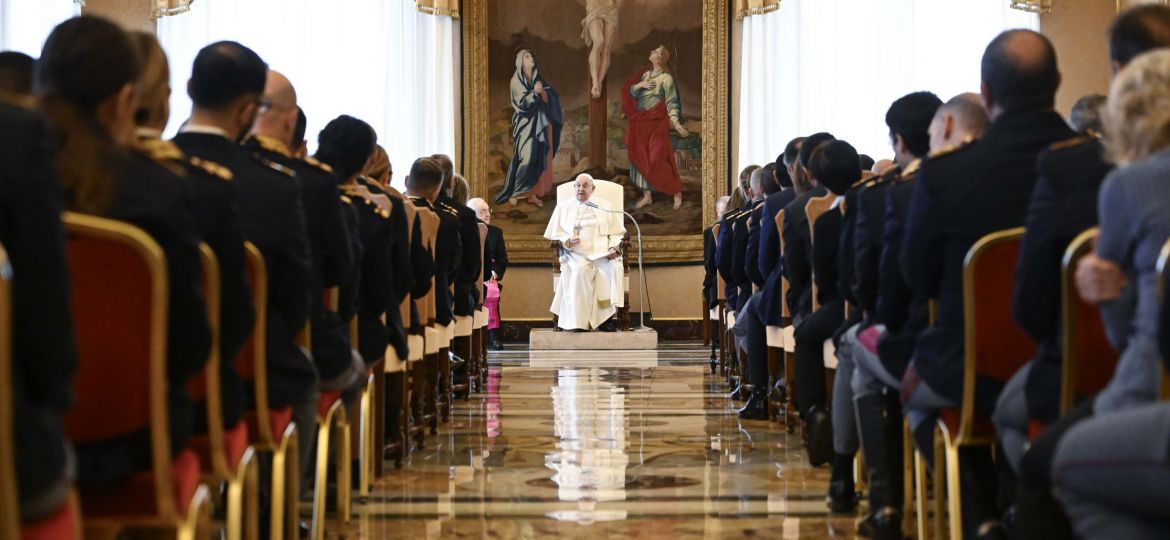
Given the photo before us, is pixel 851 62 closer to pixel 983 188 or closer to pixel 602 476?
pixel 602 476

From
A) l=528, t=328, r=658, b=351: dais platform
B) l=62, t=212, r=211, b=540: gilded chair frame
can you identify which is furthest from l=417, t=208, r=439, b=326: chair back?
l=528, t=328, r=658, b=351: dais platform

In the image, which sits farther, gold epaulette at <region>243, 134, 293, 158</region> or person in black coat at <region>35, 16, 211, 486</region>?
gold epaulette at <region>243, 134, 293, 158</region>

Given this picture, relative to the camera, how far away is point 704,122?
15.5 meters

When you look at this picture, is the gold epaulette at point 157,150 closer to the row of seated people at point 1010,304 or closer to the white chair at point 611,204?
the row of seated people at point 1010,304

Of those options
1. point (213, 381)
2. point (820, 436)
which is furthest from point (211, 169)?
point (820, 436)

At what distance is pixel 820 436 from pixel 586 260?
8.72 meters

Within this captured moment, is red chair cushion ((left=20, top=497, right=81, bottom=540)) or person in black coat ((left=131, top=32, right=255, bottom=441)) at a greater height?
person in black coat ((left=131, top=32, right=255, bottom=441))

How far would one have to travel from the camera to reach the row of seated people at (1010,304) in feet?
6.75

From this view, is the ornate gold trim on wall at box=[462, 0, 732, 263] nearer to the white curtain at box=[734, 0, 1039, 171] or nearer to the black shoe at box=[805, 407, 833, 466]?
the white curtain at box=[734, 0, 1039, 171]

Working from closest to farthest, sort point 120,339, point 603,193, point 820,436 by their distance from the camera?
point 120,339, point 820,436, point 603,193

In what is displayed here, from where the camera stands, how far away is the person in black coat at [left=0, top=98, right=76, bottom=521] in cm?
185

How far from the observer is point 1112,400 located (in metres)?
2.19

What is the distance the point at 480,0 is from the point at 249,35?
3055mm

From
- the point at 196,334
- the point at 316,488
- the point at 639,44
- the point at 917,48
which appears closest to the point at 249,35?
the point at 639,44
